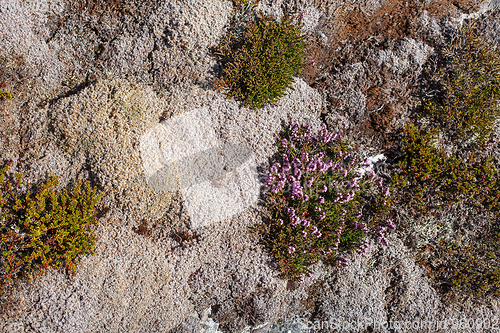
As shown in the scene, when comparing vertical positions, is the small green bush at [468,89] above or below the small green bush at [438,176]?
above

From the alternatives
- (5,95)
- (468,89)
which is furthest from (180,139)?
(468,89)

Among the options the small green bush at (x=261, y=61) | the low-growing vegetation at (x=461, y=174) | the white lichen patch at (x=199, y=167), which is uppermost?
the small green bush at (x=261, y=61)

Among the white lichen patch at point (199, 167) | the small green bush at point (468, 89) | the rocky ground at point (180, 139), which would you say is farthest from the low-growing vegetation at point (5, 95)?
the small green bush at point (468, 89)

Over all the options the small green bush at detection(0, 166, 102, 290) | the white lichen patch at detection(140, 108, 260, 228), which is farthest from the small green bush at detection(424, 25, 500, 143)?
the small green bush at detection(0, 166, 102, 290)

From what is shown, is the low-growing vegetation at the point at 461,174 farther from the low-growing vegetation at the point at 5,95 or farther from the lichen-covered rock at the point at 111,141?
the low-growing vegetation at the point at 5,95

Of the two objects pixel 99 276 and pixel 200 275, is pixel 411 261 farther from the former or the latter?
pixel 99 276

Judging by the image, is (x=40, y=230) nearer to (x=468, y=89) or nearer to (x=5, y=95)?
(x=5, y=95)

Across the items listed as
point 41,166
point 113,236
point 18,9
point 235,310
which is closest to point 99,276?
point 113,236
